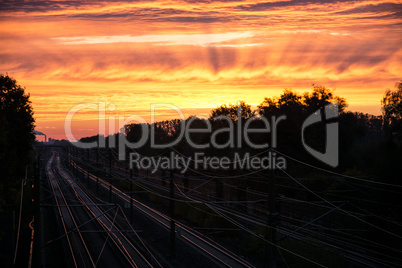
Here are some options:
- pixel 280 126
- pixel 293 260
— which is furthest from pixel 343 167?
pixel 293 260

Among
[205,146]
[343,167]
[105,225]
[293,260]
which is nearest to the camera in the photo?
[293,260]

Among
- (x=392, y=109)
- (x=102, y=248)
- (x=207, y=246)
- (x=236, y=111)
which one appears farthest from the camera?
Answer: (x=236, y=111)

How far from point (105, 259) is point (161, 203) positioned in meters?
17.8

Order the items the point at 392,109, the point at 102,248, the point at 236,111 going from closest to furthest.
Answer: the point at 102,248
the point at 392,109
the point at 236,111

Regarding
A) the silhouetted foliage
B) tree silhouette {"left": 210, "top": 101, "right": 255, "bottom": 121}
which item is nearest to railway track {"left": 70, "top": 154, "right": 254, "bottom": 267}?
the silhouetted foliage

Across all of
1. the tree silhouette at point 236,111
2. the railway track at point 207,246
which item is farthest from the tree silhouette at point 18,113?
the tree silhouette at point 236,111

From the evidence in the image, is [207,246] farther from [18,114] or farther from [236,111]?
[236,111]

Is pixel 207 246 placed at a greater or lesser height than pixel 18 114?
lesser

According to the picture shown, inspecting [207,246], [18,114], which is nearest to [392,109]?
[207,246]

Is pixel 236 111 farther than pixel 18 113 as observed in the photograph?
Yes

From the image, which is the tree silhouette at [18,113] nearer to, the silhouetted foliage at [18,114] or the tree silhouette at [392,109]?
the silhouetted foliage at [18,114]

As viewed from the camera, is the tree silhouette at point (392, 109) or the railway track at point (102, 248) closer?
the railway track at point (102, 248)

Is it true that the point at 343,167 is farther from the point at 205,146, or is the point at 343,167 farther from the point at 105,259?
the point at 105,259

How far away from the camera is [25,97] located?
38625mm
